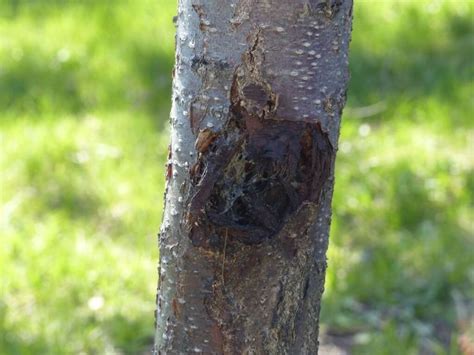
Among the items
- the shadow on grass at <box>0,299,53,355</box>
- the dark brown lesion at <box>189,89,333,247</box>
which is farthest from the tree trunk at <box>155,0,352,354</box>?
the shadow on grass at <box>0,299,53,355</box>

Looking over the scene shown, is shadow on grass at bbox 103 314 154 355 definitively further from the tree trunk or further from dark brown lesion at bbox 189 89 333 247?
dark brown lesion at bbox 189 89 333 247

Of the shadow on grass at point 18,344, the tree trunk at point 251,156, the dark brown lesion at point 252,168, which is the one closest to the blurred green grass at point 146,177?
the shadow on grass at point 18,344

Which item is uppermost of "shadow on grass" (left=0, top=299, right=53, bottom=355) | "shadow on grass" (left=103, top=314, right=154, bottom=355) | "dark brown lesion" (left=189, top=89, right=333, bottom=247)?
"dark brown lesion" (left=189, top=89, right=333, bottom=247)

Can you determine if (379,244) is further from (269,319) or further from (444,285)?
(269,319)

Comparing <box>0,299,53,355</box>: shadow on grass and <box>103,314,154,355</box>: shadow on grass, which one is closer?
<box>0,299,53,355</box>: shadow on grass

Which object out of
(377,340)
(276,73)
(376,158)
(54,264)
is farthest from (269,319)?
(376,158)

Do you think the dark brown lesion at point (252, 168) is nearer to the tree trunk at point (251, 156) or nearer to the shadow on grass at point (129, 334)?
the tree trunk at point (251, 156)

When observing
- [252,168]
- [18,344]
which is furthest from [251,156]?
[18,344]
